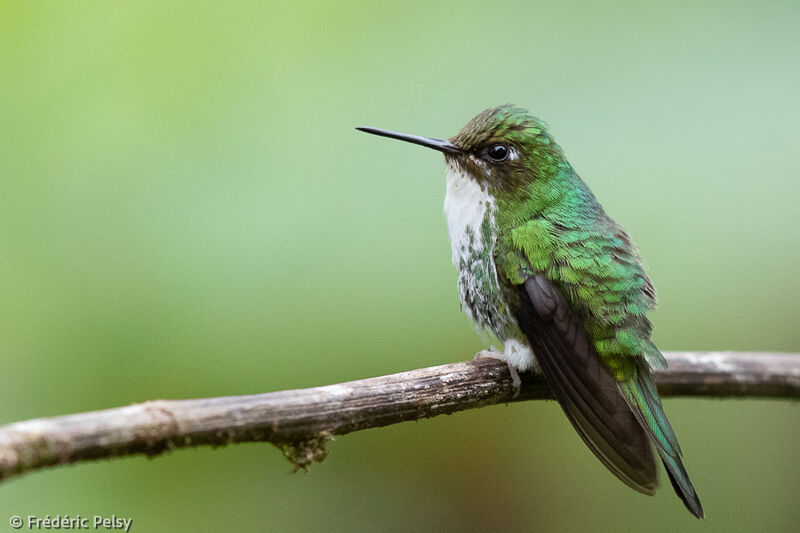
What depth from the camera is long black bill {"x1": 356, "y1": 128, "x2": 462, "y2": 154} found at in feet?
11.4

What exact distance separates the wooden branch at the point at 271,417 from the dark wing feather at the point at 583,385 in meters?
0.20

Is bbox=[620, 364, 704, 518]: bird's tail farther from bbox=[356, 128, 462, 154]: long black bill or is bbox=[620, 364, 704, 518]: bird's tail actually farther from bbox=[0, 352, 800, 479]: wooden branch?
bbox=[356, 128, 462, 154]: long black bill

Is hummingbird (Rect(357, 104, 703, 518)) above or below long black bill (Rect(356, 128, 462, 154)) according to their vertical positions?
below

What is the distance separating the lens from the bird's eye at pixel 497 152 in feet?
11.8

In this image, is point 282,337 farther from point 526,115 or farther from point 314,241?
point 526,115

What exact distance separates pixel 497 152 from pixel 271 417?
199 cm

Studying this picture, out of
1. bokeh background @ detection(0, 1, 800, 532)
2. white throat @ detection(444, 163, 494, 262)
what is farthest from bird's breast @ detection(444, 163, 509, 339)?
bokeh background @ detection(0, 1, 800, 532)

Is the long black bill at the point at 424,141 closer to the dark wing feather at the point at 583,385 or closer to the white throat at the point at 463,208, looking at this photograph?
the white throat at the point at 463,208

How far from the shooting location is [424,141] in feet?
11.7

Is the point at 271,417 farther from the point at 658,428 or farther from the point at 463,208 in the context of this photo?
the point at 463,208

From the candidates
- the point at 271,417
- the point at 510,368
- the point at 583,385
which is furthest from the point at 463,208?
the point at 271,417

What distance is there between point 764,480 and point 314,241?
Answer: 10.2 feet

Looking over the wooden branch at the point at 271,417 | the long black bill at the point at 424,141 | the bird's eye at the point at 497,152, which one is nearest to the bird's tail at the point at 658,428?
the wooden branch at the point at 271,417

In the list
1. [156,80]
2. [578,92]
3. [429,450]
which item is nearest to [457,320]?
[429,450]
